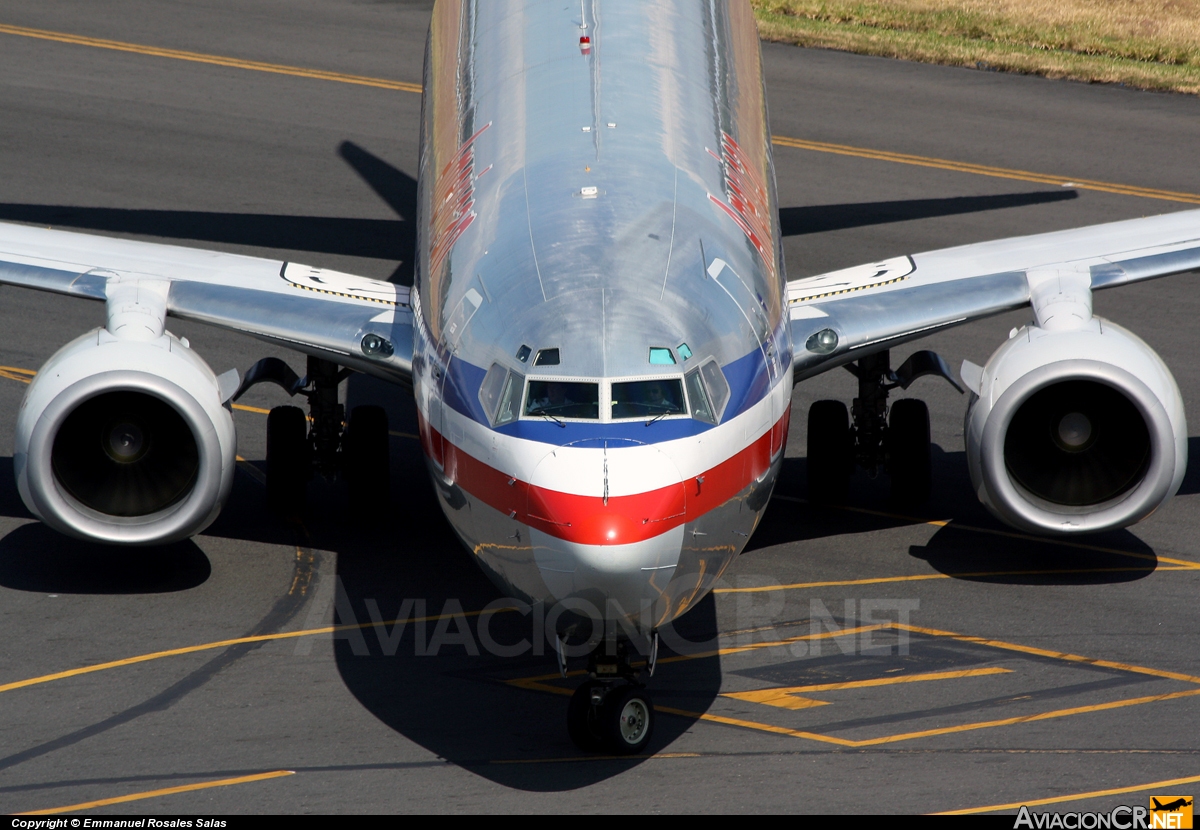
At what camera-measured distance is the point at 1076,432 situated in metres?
16.5

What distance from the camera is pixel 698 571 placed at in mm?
12586

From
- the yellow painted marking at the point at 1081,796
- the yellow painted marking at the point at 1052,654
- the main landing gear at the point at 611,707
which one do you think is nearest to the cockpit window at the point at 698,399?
the main landing gear at the point at 611,707

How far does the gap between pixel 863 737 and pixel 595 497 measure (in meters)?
4.00

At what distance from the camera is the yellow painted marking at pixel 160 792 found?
12.8m

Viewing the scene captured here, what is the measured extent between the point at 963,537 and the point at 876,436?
4.98 ft

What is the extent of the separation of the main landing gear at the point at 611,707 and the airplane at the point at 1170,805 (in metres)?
4.11

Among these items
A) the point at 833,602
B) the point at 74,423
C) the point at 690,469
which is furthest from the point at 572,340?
the point at 74,423

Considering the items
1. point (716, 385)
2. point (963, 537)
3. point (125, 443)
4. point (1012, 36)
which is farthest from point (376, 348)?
point (1012, 36)

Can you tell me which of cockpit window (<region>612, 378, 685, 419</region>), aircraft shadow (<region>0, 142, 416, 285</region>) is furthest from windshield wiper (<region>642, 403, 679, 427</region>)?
aircraft shadow (<region>0, 142, 416, 285</region>)

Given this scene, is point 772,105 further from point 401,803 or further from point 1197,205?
point 401,803

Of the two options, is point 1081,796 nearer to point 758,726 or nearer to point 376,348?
point 758,726

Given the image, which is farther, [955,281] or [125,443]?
[955,281]

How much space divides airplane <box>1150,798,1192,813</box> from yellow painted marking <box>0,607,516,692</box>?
6651 millimetres

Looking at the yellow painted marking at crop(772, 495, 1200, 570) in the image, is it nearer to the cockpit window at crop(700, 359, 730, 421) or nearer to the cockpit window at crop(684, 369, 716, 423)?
the cockpit window at crop(700, 359, 730, 421)
